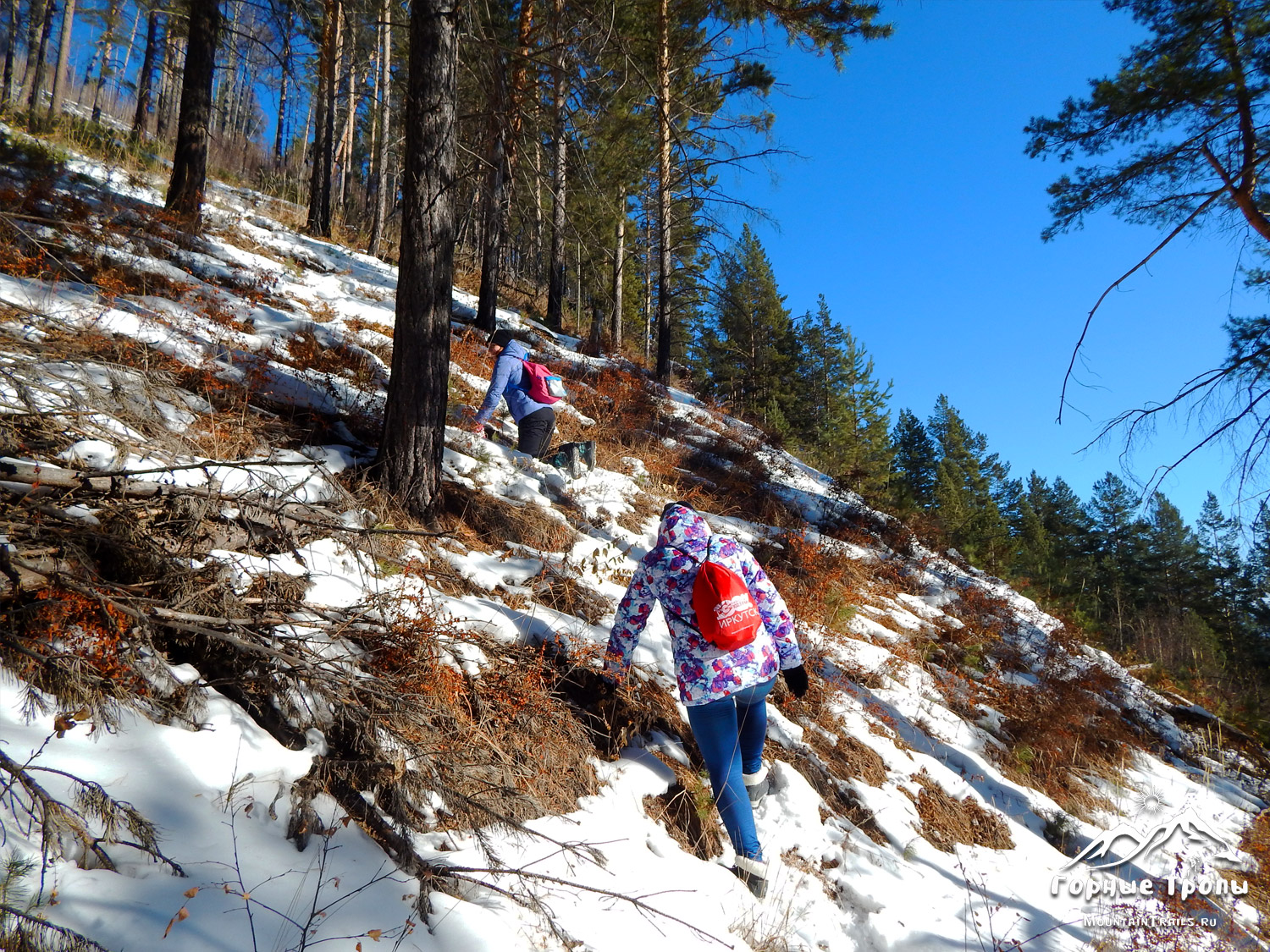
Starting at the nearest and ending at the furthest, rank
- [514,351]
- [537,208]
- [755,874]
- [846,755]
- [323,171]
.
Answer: [755,874], [846,755], [537,208], [514,351], [323,171]

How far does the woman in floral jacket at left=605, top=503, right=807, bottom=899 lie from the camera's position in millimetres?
2812

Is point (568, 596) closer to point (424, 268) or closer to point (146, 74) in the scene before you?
point (424, 268)

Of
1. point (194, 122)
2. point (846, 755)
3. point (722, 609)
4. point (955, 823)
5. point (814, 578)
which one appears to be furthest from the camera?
point (194, 122)

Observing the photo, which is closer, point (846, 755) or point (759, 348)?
point (846, 755)

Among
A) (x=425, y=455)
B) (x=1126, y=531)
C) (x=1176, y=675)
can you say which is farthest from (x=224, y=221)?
(x=1126, y=531)

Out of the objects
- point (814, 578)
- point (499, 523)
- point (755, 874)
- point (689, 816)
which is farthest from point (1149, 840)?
point (499, 523)

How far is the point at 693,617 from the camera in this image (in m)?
2.87

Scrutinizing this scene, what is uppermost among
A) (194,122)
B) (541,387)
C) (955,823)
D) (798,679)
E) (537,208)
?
(194,122)

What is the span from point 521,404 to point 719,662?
13.4 feet

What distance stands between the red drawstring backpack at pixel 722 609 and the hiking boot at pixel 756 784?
3.07ft

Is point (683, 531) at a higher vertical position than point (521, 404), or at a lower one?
lower

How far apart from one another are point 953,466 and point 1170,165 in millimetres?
28193

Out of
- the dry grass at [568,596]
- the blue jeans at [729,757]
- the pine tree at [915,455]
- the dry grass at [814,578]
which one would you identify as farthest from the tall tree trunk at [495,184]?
the pine tree at [915,455]

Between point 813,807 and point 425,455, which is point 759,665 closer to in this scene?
point 813,807
